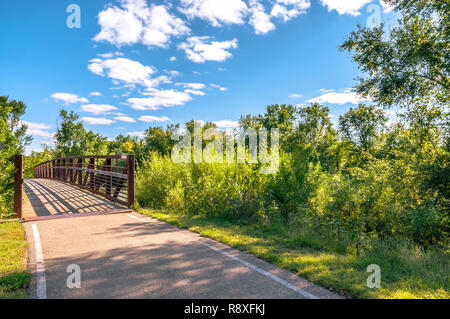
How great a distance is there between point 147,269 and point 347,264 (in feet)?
10.6

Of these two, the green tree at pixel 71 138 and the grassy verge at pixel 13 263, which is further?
the green tree at pixel 71 138

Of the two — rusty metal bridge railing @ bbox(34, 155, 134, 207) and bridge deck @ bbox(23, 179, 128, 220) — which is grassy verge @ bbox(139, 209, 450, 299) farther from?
bridge deck @ bbox(23, 179, 128, 220)

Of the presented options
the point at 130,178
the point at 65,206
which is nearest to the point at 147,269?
the point at 130,178

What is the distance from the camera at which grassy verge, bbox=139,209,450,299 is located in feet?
11.6

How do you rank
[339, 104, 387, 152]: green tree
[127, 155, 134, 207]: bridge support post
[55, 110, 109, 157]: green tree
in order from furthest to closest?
[339, 104, 387, 152]: green tree, [55, 110, 109, 157]: green tree, [127, 155, 134, 207]: bridge support post

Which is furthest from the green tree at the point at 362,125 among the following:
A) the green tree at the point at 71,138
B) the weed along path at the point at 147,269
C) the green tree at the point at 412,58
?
the weed along path at the point at 147,269

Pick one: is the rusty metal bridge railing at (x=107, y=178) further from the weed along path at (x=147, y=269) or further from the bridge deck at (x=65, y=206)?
the weed along path at (x=147, y=269)

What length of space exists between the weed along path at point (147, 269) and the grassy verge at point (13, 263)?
13 cm

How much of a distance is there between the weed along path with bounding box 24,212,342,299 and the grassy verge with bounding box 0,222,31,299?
132 mm

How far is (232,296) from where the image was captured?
3.31 meters

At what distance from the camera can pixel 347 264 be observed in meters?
4.43

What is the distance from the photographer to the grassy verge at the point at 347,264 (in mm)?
3533

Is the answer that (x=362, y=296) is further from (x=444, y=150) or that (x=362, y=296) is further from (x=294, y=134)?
(x=294, y=134)

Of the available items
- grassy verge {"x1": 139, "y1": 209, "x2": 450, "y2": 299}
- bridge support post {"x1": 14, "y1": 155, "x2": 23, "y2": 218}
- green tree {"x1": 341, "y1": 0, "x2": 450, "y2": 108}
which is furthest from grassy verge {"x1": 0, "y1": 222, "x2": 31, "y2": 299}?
green tree {"x1": 341, "y1": 0, "x2": 450, "y2": 108}
